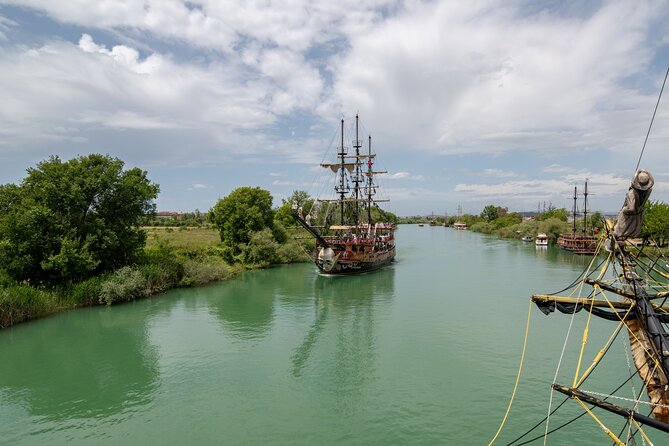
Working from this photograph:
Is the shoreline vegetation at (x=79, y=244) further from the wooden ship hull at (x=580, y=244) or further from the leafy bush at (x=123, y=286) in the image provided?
the wooden ship hull at (x=580, y=244)

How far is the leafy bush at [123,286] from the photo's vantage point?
100 ft

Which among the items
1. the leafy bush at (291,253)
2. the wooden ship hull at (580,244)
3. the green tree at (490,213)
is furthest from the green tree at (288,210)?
the green tree at (490,213)

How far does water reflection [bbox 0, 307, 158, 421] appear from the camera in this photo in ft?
52.5

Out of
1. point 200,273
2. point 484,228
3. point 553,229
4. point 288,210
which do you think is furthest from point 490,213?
point 200,273

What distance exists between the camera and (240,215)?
2181 inches

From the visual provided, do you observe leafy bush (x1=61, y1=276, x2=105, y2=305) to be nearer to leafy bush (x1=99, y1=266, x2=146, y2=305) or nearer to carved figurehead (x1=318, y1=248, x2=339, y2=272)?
leafy bush (x1=99, y1=266, x2=146, y2=305)

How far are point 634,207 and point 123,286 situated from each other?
31.9m

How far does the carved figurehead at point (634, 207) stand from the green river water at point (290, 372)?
22.2 ft

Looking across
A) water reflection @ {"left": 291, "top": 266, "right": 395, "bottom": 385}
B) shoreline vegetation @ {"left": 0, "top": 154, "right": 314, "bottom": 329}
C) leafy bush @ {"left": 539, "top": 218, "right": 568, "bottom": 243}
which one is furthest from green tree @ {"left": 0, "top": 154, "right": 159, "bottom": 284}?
leafy bush @ {"left": 539, "top": 218, "right": 568, "bottom": 243}

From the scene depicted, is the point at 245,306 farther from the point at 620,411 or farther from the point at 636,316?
the point at 620,411

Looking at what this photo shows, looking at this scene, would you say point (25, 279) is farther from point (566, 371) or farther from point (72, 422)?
point (566, 371)

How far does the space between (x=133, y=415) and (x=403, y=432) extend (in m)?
9.83

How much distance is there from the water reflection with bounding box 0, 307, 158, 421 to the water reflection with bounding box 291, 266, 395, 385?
24.2 ft

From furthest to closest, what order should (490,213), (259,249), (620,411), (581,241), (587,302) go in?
(490,213)
(581,241)
(259,249)
(587,302)
(620,411)
